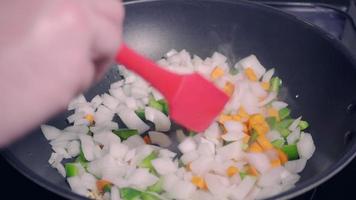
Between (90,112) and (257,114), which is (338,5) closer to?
(257,114)

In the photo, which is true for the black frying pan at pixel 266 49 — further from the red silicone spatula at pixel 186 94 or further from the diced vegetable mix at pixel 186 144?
the red silicone spatula at pixel 186 94

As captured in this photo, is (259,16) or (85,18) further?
(259,16)

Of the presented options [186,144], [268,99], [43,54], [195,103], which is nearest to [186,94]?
[195,103]

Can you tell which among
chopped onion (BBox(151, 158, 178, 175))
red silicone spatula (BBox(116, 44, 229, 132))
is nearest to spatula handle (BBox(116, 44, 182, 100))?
red silicone spatula (BBox(116, 44, 229, 132))

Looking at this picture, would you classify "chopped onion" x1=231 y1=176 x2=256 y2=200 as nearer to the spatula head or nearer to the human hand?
the spatula head

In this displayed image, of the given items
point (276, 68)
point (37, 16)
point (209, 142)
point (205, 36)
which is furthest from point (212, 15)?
point (37, 16)

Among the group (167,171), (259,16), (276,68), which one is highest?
(259,16)
